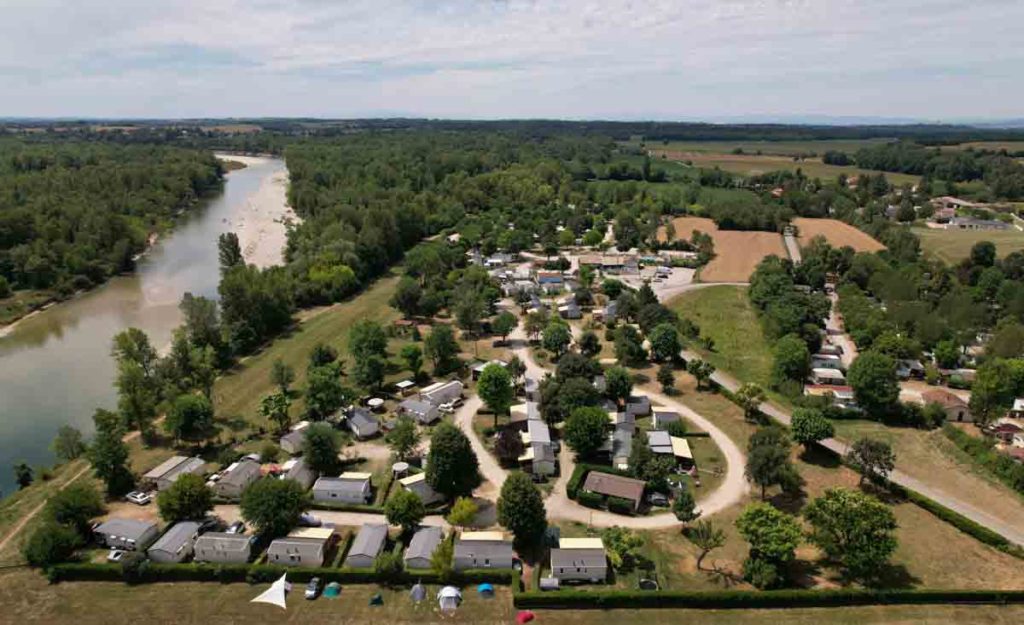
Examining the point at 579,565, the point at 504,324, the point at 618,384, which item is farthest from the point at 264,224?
the point at 579,565

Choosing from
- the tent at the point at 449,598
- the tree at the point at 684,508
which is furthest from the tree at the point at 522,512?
the tree at the point at 684,508

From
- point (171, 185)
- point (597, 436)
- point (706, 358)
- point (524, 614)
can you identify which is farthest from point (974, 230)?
point (171, 185)

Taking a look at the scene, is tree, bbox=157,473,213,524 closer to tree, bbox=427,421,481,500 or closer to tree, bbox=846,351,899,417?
tree, bbox=427,421,481,500

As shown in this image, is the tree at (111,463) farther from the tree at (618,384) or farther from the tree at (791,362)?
the tree at (791,362)

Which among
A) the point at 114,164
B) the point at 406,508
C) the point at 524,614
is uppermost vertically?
the point at 114,164

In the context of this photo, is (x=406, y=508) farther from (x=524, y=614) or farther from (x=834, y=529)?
(x=834, y=529)

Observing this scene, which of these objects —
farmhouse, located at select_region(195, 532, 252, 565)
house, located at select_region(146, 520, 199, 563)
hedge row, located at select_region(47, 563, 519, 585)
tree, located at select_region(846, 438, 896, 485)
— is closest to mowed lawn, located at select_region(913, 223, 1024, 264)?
tree, located at select_region(846, 438, 896, 485)

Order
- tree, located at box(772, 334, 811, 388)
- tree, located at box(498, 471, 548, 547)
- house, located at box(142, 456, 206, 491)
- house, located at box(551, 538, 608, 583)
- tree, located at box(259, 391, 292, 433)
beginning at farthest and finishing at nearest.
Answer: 1. tree, located at box(772, 334, 811, 388)
2. tree, located at box(259, 391, 292, 433)
3. house, located at box(142, 456, 206, 491)
4. tree, located at box(498, 471, 548, 547)
5. house, located at box(551, 538, 608, 583)

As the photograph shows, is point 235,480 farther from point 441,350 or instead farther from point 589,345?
point 589,345
